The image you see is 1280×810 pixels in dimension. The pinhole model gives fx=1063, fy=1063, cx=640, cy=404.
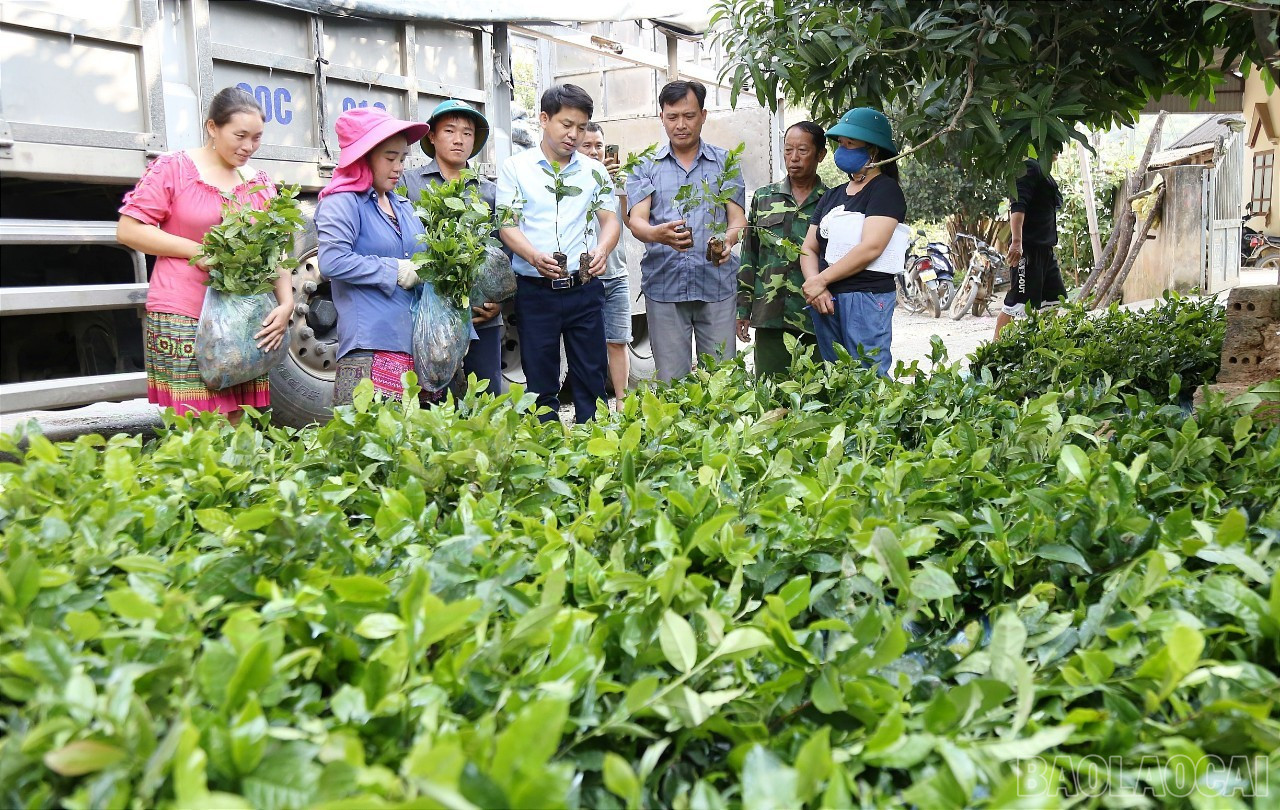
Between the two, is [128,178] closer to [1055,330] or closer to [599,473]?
[599,473]

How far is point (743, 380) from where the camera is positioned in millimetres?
3246

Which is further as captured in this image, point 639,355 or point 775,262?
point 639,355

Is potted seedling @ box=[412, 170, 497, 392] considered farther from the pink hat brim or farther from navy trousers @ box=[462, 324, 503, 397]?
navy trousers @ box=[462, 324, 503, 397]

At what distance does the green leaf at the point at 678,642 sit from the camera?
4.01ft

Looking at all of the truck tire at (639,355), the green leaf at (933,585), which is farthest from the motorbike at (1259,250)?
the green leaf at (933,585)

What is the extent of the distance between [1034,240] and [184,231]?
5.81 metres

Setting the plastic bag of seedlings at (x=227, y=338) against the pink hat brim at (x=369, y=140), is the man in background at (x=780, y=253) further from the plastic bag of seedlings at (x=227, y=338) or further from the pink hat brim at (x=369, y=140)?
the plastic bag of seedlings at (x=227, y=338)

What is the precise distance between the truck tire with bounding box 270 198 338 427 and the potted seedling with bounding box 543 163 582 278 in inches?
51.3

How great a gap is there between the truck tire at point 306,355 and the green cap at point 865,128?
2634 millimetres

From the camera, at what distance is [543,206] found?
5.05m

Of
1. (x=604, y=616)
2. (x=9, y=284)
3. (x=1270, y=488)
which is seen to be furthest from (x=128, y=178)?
(x=1270, y=488)

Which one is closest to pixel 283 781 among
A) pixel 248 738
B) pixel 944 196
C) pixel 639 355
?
pixel 248 738

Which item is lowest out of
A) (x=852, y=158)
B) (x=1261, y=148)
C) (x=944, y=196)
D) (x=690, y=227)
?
(x=690, y=227)

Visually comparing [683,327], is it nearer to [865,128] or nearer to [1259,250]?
[865,128]
